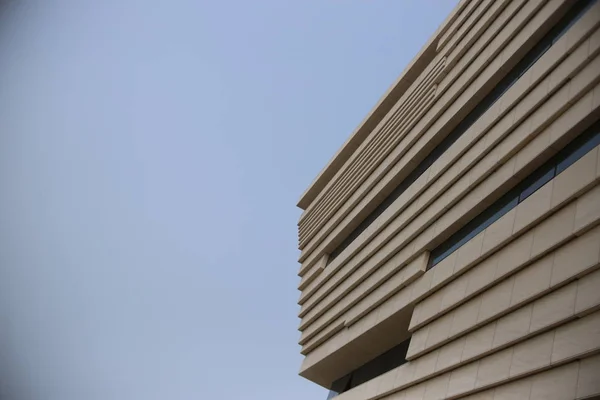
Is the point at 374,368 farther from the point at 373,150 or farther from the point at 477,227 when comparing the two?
the point at 373,150

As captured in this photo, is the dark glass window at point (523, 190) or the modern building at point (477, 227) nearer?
the modern building at point (477, 227)

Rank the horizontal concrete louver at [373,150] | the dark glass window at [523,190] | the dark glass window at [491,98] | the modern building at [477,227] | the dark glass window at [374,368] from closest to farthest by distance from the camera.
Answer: the modern building at [477,227] < the dark glass window at [523,190] < the dark glass window at [491,98] < the dark glass window at [374,368] < the horizontal concrete louver at [373,150]

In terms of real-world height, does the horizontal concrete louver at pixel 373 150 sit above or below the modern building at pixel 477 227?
above

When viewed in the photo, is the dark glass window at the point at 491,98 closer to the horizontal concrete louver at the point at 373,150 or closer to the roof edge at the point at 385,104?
the horizontal concrete louver at the point at 373,150

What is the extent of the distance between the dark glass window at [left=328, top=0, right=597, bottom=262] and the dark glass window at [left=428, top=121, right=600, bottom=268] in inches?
166

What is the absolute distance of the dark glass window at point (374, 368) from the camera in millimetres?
23078

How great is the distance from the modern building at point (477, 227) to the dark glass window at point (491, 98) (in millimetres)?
72

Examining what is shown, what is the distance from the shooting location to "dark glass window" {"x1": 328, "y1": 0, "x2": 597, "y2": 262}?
18469mm

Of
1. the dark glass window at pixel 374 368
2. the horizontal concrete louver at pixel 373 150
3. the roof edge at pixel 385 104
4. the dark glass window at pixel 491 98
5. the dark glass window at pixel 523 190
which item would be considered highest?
the roof edge at pixel 385 104

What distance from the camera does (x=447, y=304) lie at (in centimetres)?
1858

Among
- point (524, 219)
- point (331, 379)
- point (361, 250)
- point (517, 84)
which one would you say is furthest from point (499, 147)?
point (331, 379)

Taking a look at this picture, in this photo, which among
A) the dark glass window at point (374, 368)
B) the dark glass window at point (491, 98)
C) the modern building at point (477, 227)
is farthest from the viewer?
the dark glass window at point (374, 368)

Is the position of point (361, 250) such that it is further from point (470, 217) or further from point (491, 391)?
point (491, 391)

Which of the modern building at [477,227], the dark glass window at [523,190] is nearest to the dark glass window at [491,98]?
the modern building at [477,227]
